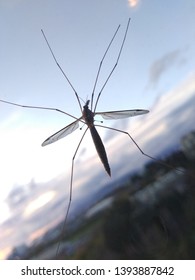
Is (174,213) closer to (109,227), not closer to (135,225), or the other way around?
(135,225)

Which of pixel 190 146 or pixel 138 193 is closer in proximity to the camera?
pixel 138 193

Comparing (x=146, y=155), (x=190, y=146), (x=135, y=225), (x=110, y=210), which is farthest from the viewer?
(x=190, y=146)
